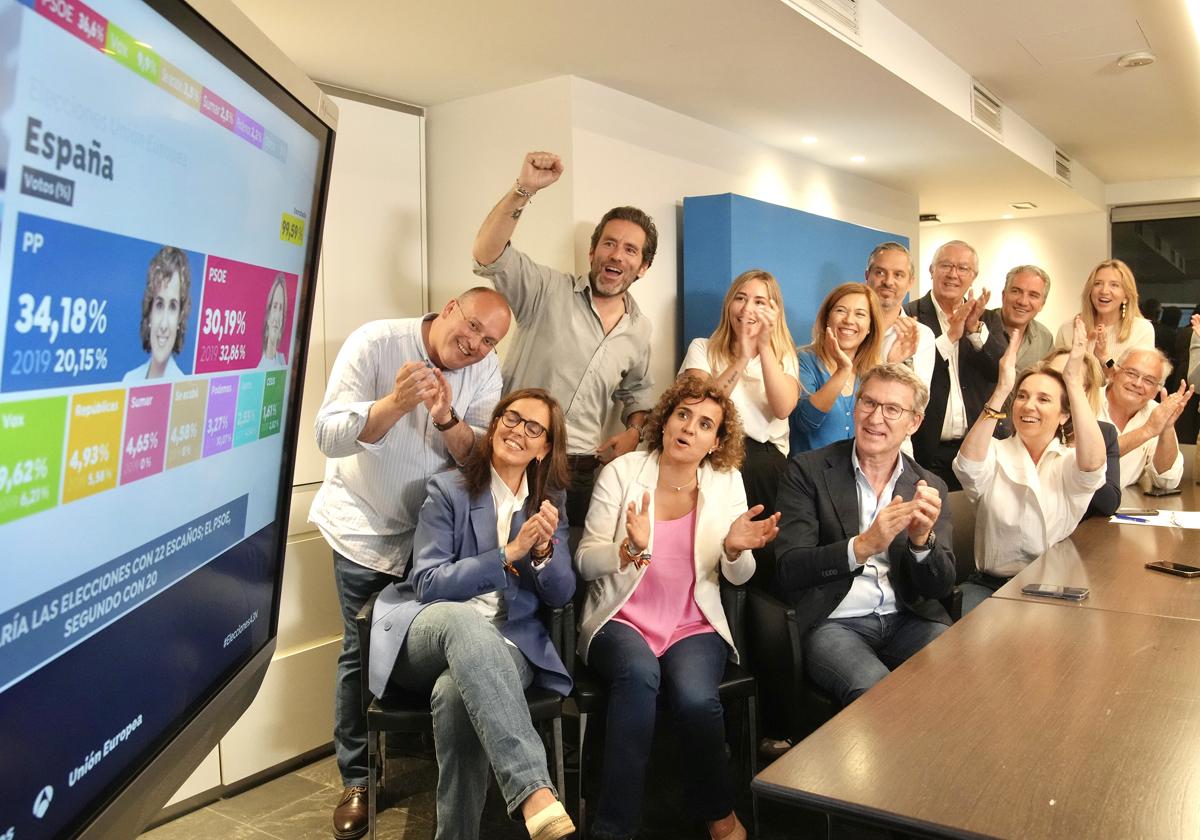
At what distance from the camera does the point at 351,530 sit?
9.64 feet

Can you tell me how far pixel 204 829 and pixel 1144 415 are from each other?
3999mm

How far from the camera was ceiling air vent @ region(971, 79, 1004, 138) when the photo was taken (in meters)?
5.11

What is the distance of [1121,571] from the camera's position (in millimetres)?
2744

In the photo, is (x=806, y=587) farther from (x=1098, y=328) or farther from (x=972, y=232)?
(x=972, y=232)

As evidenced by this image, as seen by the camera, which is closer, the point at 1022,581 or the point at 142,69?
the point at 142,69

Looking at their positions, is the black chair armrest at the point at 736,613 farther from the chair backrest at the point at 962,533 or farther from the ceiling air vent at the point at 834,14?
the ceiling air vent at the point at 834,14

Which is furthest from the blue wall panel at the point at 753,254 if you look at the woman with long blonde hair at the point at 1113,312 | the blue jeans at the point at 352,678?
the blue jeans at the point at 352,678

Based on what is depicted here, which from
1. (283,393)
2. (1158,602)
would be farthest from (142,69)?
(1158,602)

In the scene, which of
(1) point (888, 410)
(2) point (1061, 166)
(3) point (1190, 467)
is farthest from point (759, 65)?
(2) point (1061, 166)

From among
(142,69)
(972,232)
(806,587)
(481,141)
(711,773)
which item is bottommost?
(711,773)

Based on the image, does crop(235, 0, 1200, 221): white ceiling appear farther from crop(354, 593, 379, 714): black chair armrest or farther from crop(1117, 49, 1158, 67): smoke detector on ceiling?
crop(354, 593, 379, 714): black chair armrest

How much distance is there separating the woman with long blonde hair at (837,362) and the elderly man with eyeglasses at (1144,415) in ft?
3.56

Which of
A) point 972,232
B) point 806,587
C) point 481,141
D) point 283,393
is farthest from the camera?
point 972,232

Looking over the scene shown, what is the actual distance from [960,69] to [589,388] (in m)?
2.85
